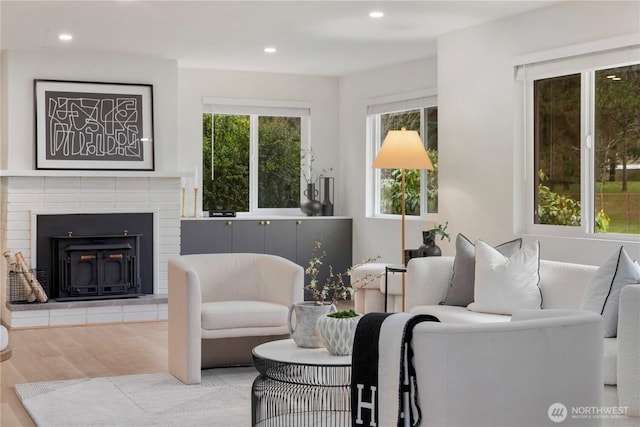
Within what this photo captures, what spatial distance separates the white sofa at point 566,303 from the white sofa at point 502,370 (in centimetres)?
149

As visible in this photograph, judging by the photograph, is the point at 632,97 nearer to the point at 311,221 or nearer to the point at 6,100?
the point at 311,221

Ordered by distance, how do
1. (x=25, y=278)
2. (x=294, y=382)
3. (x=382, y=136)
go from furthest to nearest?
(x=382, y=136)
(x=25, y=278)
(x=294, y=382)

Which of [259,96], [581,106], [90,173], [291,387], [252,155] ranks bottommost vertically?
[291,387]

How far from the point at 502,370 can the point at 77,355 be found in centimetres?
439

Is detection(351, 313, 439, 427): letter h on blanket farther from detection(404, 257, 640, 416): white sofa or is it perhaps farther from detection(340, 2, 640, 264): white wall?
detection(340, 2, 640, 264): white wall

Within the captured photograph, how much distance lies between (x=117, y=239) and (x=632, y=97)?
189 inches

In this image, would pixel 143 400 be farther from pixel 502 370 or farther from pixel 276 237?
pixel 276 237

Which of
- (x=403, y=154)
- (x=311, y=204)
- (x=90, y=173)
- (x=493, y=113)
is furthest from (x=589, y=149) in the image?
(x=90, y=173)

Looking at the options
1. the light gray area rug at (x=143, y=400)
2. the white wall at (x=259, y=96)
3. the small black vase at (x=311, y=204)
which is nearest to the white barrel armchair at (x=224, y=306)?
the light gray area rug at (x=143, y=400)

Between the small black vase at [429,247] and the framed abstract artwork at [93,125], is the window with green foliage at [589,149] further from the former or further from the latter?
the framed abstract artwork at [93,125]

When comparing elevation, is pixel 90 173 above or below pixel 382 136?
below

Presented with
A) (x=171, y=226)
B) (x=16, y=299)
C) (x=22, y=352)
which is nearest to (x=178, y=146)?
(x=171, y=226)

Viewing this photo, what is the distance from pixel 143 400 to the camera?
4.88 meters

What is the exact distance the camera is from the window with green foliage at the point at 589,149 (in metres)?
5.61
